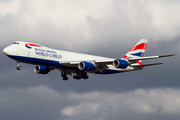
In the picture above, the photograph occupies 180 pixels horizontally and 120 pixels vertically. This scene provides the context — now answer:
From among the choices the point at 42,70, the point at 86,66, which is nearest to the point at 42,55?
the point at 86,66

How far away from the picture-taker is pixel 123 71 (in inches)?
2963

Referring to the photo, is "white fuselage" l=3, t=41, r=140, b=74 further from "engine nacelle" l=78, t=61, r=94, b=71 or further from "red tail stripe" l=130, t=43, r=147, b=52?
"red tail stripe" l=130, t=43, r=147, b=52

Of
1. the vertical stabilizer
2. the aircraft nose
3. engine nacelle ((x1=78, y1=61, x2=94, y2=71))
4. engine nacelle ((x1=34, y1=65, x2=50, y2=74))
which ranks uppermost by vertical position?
the vertical stabilizer

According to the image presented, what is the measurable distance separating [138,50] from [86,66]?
65.1 ft

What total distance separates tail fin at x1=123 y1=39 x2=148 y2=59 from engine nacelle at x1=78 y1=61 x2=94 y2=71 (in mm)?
15735

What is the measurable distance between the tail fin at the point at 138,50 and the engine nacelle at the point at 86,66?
15735mm

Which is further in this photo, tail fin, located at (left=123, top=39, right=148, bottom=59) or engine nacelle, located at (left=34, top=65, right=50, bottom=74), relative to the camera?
tail fin, located at (left=123, top=39, right=148, bottom=59)

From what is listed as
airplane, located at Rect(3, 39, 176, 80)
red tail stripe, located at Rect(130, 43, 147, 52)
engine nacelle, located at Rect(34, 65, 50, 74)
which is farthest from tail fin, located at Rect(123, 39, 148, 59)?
engine nacelle, located at Rect(34, 65, 50, 74)

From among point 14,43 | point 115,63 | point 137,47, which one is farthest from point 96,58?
point 14,43

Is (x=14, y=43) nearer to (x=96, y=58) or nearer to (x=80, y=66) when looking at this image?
(x=80, y=66)

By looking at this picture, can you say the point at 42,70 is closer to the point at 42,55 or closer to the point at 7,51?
the point at 42,55

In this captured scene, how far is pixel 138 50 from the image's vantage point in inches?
3120

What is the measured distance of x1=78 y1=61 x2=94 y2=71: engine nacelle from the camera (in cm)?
6488

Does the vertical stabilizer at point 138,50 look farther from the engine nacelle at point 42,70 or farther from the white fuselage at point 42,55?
the engine nacelle at point 42,70
